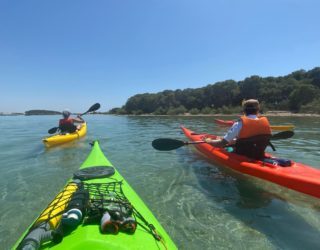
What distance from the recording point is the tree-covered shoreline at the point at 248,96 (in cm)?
4744

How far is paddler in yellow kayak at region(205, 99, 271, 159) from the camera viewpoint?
5672mm

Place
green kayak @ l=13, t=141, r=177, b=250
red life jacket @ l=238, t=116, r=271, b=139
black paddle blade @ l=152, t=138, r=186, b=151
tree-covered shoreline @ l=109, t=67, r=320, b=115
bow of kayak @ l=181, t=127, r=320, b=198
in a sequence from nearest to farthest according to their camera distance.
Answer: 1. green kayak @ l=13, t=141, r=177, b=250
2. bow of kayak @ l=181, t=127, r=320, b=198
3. red life jacket @ l=238, t=116, r=271, b=139
4. black paddle blade @ l=152, t=138, r=186, b=151
5. tree-covered shoreline @ l=109, t=67, r=320, b=115

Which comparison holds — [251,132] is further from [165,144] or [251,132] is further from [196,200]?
[165,144]

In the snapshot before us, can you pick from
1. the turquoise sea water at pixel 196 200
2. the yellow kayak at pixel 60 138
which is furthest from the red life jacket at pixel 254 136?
the yellow kayak at pixel 60 138

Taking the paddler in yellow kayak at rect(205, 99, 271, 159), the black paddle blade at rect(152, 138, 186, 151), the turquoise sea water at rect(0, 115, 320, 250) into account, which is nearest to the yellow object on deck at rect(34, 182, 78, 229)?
the turquoise sea water at rect(0, 115, 320, 250)

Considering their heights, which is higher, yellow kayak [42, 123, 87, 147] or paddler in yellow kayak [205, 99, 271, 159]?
paddler in yellow kayak [205, 99, 271, 159]

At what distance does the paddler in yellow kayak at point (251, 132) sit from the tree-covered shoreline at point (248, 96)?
39049 mm

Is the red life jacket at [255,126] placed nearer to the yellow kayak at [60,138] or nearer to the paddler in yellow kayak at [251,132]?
the paddler in yellow kayak at [251,132]

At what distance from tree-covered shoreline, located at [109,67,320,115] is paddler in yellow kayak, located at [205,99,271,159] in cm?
3905

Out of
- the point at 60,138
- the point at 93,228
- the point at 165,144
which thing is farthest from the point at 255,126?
the point at 60,138

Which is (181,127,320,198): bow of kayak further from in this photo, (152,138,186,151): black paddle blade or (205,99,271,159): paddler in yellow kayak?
(152,138,186,151): black paddle blade

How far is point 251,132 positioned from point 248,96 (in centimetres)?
5549

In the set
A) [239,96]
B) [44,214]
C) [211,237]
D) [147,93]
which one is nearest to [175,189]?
[211,237]

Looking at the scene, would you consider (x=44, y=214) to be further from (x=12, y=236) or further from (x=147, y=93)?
(x=147, y=93)
